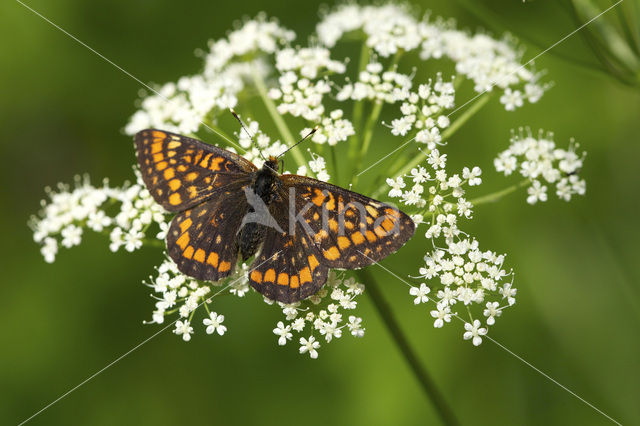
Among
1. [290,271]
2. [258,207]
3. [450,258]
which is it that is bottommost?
[450,258]

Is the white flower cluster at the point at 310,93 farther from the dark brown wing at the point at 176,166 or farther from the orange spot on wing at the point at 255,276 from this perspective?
the orange spot on wing at the point at 255,276

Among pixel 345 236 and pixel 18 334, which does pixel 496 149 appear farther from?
pixel 18 334

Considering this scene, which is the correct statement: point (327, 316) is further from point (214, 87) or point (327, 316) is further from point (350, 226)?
point (214, 87)

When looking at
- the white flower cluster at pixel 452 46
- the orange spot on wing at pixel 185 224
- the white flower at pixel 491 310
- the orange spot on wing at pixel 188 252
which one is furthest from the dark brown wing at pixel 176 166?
the white flower at pixel 491 310

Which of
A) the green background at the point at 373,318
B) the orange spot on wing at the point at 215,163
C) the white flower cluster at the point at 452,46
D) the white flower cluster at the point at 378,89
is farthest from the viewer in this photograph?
the green background at the point at 373,318

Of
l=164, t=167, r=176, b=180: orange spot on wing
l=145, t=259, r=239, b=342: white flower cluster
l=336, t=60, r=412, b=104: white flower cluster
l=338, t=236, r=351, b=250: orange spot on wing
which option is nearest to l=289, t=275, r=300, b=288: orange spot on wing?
l=338, t=236, r=351, b=250: orange spot on wing

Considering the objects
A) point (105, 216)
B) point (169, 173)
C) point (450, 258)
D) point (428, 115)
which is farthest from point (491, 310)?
point (105, 216)

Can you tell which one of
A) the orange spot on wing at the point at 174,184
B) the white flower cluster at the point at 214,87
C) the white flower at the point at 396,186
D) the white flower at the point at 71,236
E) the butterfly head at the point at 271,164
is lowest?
the white flower at the point at 396,186
